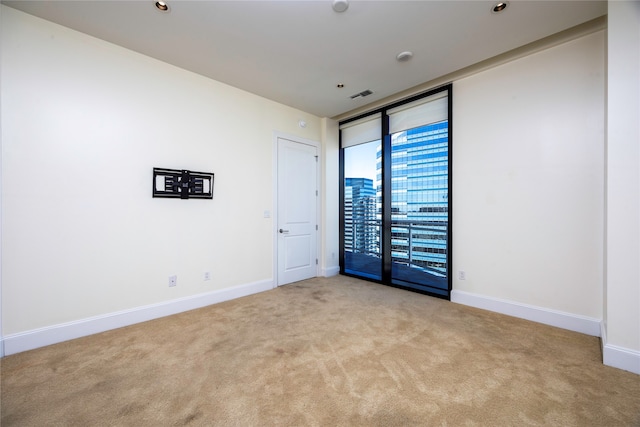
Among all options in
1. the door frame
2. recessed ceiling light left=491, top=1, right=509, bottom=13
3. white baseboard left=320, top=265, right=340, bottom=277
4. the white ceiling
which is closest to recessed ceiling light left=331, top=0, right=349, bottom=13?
the white ceiling

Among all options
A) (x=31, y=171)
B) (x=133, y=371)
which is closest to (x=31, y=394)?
(x=133, y=371)

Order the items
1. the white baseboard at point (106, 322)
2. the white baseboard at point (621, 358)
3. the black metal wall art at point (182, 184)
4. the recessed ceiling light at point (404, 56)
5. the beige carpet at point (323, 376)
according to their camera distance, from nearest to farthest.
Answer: the beige carpet at point (323, 376) → the white baseboard at point (621, 358) → the white baseboard at point (106, 322) → the recessed ceiling light at point (404, 56) → the black metal wall art at point (182, 184)

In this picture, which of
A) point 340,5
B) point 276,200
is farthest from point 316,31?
Result: point 276,200

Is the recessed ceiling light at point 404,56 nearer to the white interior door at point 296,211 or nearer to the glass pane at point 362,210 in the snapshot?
the glass pane at point 362,210

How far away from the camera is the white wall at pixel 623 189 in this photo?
1.93 meters

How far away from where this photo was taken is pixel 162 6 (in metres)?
2.20

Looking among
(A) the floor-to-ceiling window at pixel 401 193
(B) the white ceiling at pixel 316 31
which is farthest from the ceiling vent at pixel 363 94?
(A) the floor-to-ceiling window at pixel 401 193

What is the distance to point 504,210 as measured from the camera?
3.06 metres

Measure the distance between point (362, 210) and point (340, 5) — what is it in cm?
330

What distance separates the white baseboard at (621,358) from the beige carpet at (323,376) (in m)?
0.07

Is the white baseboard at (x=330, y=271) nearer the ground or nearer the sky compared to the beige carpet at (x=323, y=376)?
nearer the sky

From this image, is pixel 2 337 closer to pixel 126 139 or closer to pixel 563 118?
pixel 126 139

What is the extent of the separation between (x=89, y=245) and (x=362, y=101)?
3977 millimetres

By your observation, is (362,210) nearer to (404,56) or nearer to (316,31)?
(404,56)
